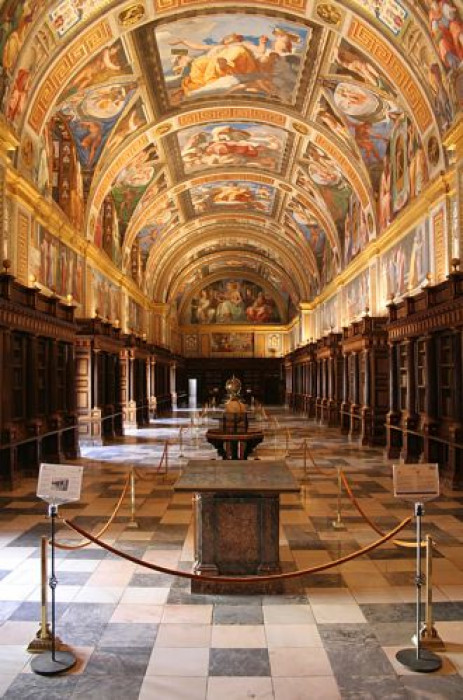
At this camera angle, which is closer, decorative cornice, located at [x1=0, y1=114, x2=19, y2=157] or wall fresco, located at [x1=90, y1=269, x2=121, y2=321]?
decorative cornice, located at [x1=0, y1=114, x2=19, y2=157]

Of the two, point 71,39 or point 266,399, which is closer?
point 71,39

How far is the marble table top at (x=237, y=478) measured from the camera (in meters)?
5.93

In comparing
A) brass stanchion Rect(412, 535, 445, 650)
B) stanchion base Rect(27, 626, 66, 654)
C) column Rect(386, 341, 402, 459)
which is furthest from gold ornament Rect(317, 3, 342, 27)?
stanchion base Rect(27, 626, 66, 654)

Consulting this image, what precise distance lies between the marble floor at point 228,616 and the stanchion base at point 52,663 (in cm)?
6

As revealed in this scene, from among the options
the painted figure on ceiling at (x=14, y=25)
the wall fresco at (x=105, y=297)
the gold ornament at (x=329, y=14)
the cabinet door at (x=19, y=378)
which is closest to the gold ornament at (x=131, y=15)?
the painted figure on ceiling at (x=14, y=25)

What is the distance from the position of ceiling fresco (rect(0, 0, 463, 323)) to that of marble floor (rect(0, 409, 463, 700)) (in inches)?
354

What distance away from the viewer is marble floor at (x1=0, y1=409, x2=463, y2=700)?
4141mm

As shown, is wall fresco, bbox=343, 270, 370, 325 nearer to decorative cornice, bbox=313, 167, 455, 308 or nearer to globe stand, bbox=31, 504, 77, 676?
decorative cornice, bbox=313, 167, 455, 308

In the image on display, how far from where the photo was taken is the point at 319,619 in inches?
207

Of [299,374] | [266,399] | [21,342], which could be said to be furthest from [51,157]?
[266,399]

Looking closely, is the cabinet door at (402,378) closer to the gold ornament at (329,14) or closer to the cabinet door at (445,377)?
the cabinet door at (445,377)

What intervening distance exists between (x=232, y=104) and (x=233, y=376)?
10225mm

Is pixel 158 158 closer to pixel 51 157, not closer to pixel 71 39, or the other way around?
pixel 51 157

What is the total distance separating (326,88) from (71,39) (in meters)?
7.67
